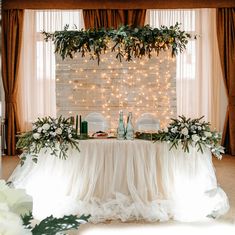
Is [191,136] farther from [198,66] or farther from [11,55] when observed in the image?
[11,55]

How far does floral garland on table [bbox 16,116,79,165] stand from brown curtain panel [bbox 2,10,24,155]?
381 cm

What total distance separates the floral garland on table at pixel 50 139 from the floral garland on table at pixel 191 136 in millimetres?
926

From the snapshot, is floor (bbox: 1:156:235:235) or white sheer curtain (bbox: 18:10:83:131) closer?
floor (bbox: 1:156:235:235)

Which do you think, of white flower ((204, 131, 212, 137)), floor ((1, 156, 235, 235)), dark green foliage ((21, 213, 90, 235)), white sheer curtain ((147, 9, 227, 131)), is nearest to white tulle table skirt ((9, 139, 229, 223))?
white flower ((204, 131, 212, 137))

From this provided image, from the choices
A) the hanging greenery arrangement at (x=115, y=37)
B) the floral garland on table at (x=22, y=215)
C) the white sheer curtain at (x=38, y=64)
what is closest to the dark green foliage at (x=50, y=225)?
the floral garland on table at (x=22, y=215)

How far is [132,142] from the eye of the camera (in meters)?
4.19

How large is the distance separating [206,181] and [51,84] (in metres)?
4.63

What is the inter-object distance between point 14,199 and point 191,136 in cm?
359

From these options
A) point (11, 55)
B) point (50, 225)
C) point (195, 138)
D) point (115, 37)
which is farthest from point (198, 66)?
point (50, 225)

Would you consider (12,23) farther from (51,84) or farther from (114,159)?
(114,159)

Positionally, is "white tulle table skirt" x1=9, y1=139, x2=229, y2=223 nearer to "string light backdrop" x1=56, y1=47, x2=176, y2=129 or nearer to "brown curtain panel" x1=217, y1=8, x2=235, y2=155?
"string light backdrop" x1=56, y1=47, x2=176, y2=129

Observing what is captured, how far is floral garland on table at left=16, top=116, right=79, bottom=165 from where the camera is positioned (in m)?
4.12

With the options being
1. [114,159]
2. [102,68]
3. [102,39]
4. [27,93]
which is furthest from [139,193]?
[27,93]

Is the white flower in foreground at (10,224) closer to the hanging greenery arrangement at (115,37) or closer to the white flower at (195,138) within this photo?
the white flower at (195,138)
